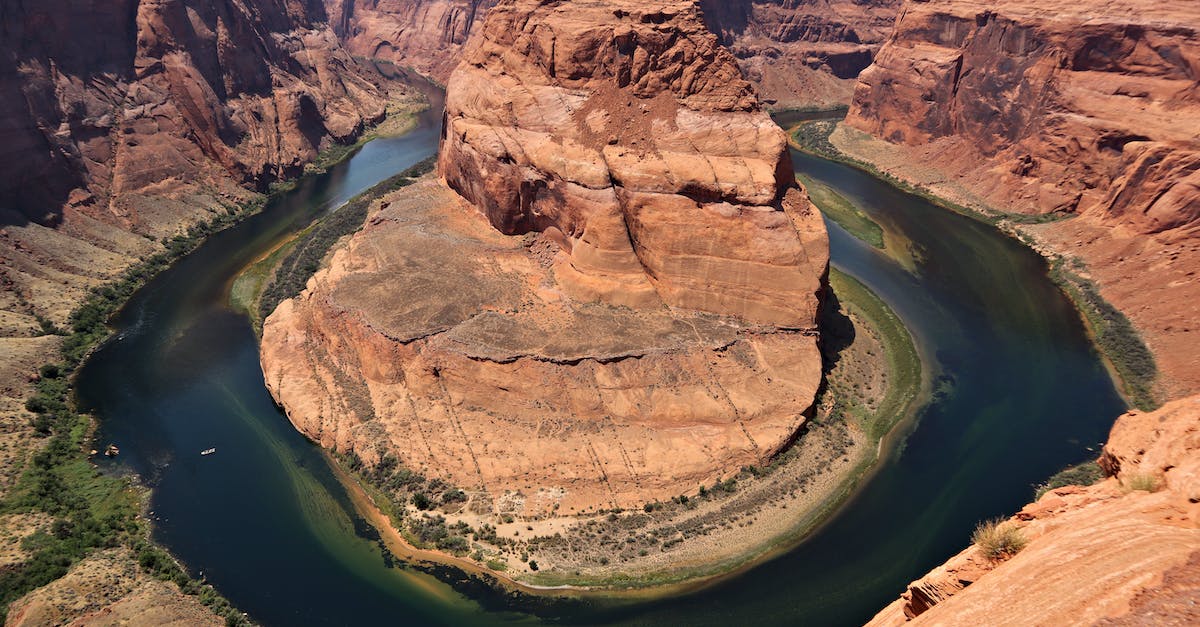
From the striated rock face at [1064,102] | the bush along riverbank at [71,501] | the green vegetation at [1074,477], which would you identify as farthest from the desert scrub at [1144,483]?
the striated rock face at [1064,102]

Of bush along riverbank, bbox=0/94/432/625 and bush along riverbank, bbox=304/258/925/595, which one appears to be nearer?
bush along riverbank, bbox=0/94/432/625

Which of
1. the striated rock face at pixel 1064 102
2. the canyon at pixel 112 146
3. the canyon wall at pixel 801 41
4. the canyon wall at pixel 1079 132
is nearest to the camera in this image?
the canyon at pixel 112 146

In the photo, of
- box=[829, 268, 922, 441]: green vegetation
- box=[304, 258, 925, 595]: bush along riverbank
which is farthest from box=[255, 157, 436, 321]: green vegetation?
box=[829, 268, 922, 441]: green vegetation

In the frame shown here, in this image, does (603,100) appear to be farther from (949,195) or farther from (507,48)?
(949,195)

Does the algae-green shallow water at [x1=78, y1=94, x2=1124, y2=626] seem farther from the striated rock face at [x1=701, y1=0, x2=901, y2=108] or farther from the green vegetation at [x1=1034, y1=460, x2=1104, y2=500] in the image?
the striated rock face at [x1=701, y1=0, x2=901, y2=108]

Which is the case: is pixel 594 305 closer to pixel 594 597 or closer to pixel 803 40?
pixel 594 597

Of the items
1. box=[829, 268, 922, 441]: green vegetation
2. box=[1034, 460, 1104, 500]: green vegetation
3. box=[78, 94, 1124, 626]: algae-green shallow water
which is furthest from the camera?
box=[829, 268, 922, 441]: green vegetation

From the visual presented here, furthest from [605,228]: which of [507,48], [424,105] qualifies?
[424,105]

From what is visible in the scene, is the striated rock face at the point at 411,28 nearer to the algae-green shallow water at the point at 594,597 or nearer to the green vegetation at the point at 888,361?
the algae-green shallow water at the point at 594,597
